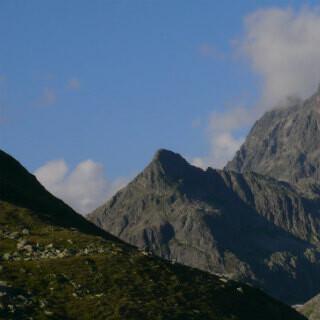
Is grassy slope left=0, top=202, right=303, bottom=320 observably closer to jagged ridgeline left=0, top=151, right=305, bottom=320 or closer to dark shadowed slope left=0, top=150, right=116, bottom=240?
jagged ridgeline left=0, top=151, right=305, bottom=320

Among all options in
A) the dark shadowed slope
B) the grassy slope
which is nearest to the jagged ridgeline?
the grassy slope

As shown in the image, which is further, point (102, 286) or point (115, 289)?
point (102, 286)

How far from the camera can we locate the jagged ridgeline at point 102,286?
7900cm

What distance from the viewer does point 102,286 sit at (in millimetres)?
87438

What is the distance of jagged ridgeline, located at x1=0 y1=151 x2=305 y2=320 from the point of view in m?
79.0

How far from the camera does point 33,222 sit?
418 ft

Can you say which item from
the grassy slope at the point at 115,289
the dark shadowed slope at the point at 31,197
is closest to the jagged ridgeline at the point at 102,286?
the grassy slope at the point at 115,289

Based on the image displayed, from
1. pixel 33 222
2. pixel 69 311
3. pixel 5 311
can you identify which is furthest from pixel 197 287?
pixel 33 222

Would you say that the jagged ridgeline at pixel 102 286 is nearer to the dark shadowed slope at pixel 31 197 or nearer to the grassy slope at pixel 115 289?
the grassy slope at pixel 115 289

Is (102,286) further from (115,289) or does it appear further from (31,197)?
(31,197)

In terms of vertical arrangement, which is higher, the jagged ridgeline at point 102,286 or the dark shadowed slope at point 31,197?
the dark shadowed slope at point 31,197

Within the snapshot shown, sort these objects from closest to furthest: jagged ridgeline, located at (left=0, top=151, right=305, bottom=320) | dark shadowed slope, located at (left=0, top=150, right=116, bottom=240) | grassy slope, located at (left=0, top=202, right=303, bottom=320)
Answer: jagged ridgeline, located at (left=0, top=151, right=305, bottom=320)
grassy slope, located at (left=0, top=202, right=303, bottom=320)
dark shadowed slope, located at (left=0, top=150, right=116, bottom=240)

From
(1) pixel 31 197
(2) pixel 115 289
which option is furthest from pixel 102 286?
(1) pixel 31 197

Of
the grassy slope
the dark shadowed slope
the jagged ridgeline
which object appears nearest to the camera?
the jagged ridgeline
